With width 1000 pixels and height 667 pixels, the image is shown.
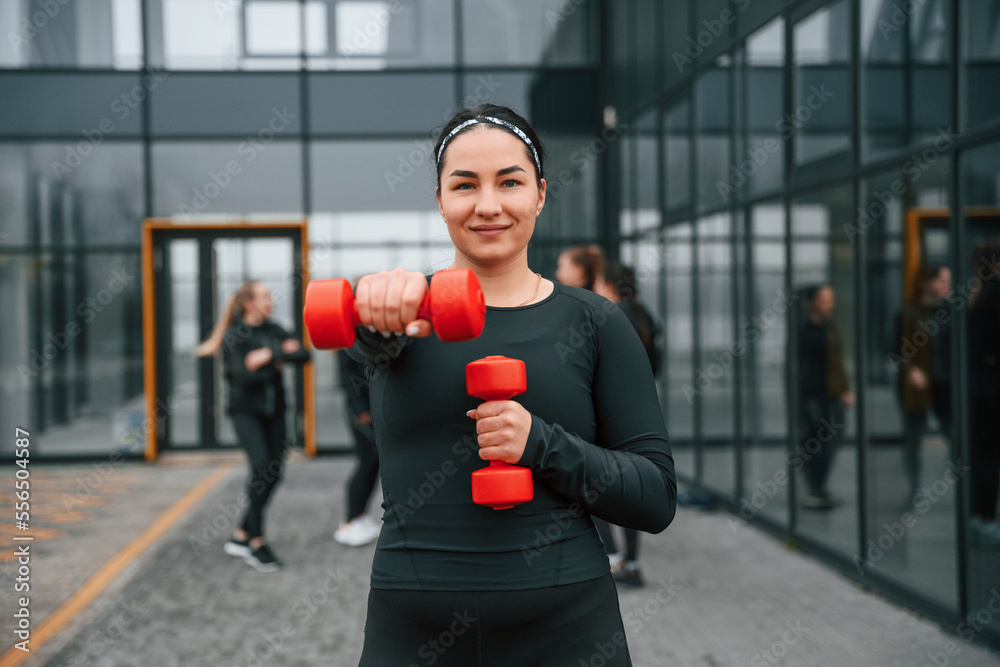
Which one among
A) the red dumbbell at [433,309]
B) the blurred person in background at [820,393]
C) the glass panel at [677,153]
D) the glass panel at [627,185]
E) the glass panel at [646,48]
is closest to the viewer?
the red dumbbell at [433,309]

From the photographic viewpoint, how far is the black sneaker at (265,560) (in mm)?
5695

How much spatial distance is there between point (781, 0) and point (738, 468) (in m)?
3.76

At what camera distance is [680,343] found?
27.0 ft

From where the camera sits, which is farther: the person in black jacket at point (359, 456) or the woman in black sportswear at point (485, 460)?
the person in black jacket at point (359, 456)

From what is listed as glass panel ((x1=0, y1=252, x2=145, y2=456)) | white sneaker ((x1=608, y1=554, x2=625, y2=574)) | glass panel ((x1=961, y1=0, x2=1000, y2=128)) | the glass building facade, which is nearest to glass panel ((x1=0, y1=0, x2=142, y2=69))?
the glass building facade

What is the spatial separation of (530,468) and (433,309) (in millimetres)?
324

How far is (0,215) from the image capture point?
391 inches

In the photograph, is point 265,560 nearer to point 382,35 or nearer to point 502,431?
point 502,431

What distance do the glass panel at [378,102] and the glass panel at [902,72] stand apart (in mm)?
6228

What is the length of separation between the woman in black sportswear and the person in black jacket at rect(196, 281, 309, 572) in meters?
4.42

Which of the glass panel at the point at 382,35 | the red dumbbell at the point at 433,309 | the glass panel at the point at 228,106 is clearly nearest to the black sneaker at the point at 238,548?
the red dumbbell at the point at 433,309

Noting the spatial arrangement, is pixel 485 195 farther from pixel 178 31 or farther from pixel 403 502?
pixel 178 31

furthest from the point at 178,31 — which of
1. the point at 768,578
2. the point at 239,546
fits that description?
the point at 768,578

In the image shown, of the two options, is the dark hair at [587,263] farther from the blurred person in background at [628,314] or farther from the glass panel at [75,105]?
the glass panel at [75,105]
